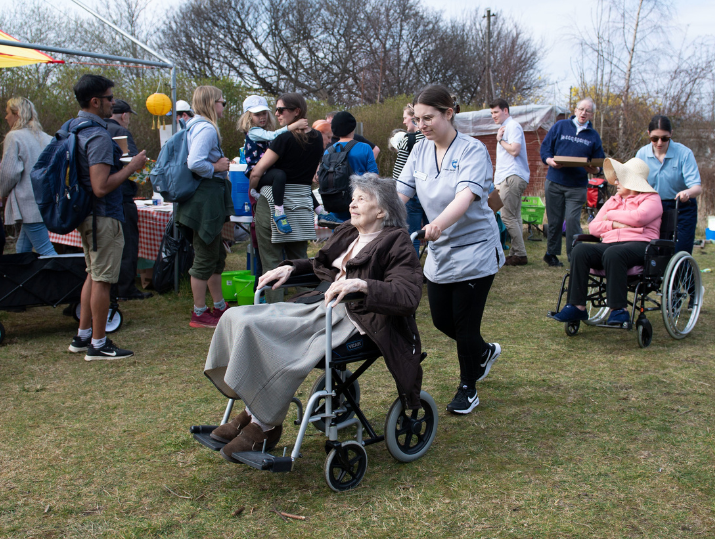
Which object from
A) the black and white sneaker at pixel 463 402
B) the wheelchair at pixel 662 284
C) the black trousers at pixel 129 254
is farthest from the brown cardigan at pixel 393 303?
the black trousers at pixel 129 254

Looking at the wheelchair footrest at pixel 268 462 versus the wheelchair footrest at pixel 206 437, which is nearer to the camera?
the wheelchair footrest at pixel 268 462

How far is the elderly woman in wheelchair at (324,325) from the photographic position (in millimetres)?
2459

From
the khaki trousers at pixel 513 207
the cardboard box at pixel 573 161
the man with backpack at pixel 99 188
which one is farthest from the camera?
the khaki trousers at pixel 513 207

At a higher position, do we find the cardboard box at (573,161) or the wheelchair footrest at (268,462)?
the cardboard box at (573,161)

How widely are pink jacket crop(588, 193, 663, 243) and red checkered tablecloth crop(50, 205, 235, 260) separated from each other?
3690 mm

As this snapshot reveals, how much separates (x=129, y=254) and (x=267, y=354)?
3.88 meters

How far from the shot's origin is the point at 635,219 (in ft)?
15.4

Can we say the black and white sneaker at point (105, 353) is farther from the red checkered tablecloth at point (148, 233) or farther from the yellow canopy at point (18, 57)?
the yellow canopy at point (18, 57)

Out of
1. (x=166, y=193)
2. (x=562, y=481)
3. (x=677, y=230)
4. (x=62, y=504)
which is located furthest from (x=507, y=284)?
(x=62, y=504)

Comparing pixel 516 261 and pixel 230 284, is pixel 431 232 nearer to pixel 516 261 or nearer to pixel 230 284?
pixel 230 284

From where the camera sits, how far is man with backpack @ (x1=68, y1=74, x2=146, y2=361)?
4.14 meters

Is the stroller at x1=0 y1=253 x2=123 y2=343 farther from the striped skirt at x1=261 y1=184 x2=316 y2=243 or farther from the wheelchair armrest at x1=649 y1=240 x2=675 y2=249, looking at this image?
the wheelchair armrest at x1=649 y1=240 x2=675 y2=249

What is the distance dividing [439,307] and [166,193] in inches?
104

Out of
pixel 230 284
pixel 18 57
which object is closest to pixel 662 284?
pixel 230 284
